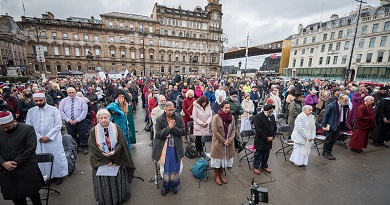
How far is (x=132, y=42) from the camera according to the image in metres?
46.7

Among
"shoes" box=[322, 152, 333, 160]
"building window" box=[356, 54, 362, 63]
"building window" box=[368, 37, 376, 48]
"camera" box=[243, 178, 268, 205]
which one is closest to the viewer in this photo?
"camera" box=[243, 178, 268, 205]

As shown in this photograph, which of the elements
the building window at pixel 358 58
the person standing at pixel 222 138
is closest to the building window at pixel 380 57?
the building window at pixel 358 58

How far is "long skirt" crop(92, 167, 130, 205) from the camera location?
2.97 meters

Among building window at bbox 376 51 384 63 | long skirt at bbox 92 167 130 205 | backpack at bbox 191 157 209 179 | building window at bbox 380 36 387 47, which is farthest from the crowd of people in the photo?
building window at bbox 380 36 387 47

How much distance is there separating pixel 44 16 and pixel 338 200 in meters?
58.3

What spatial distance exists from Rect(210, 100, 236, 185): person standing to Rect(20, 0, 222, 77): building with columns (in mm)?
37117

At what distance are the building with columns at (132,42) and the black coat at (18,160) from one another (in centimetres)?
3732

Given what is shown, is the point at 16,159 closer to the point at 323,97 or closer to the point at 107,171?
the point at 107,171

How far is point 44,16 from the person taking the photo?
1569 inches

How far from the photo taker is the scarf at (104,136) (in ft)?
9.60

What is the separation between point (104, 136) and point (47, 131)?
180 centimetres

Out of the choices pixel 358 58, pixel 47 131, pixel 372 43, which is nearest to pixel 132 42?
pixel 47 131

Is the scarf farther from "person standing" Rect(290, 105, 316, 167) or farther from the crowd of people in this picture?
"person standing" Rect(290, 105, 316, 167)

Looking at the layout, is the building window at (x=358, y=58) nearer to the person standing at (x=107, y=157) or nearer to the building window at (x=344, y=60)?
the building window at (x=344, y=60)
